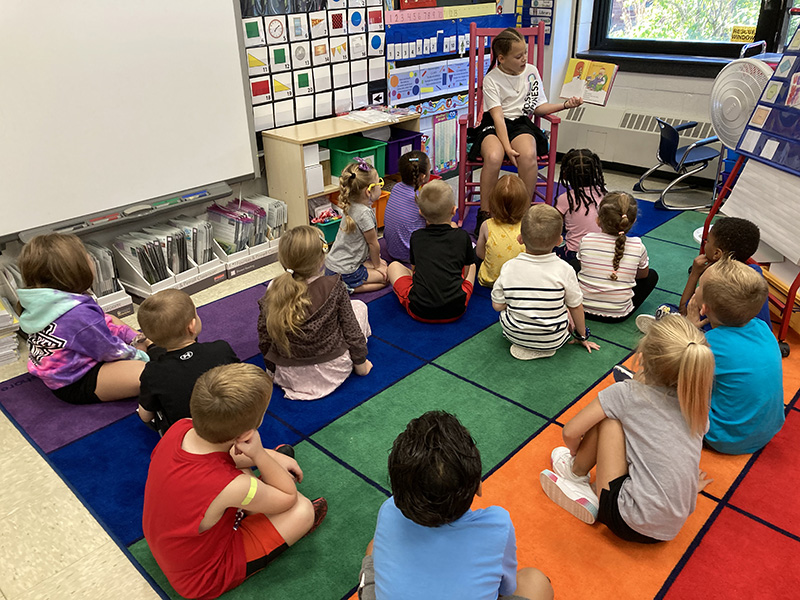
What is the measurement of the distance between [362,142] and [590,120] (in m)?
2.28

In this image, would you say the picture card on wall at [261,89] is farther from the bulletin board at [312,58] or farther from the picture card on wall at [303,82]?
the picture card on wall at [303,82]

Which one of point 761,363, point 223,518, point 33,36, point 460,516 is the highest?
point 33,36

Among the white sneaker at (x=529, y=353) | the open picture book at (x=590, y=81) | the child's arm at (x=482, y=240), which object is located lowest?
the white sneaker at (x=529, y=353)

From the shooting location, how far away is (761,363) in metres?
1.97

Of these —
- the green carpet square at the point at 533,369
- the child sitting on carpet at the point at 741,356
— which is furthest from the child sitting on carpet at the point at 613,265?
the child sitting on carpet at the point at 741,356

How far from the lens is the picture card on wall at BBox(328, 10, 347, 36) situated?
3955 millimetres

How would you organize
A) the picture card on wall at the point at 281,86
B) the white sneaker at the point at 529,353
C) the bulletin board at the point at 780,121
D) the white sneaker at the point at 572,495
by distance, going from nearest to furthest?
the white sneaker at the point at 572,495 < the white sneaker at the point at 529,353 < the bulletin board at the point at 780,121 < the picture card on wall at the point at 281,86

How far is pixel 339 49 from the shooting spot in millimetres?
4094

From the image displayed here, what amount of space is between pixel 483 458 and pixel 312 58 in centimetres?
288

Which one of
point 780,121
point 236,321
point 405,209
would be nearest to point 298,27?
point 405,209

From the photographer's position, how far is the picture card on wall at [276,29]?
3623 mm

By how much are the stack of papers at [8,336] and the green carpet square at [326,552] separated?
1.47m

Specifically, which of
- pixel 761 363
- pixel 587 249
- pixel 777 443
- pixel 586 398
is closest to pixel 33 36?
pixel 587 249

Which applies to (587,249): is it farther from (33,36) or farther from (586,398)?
(33,36)
